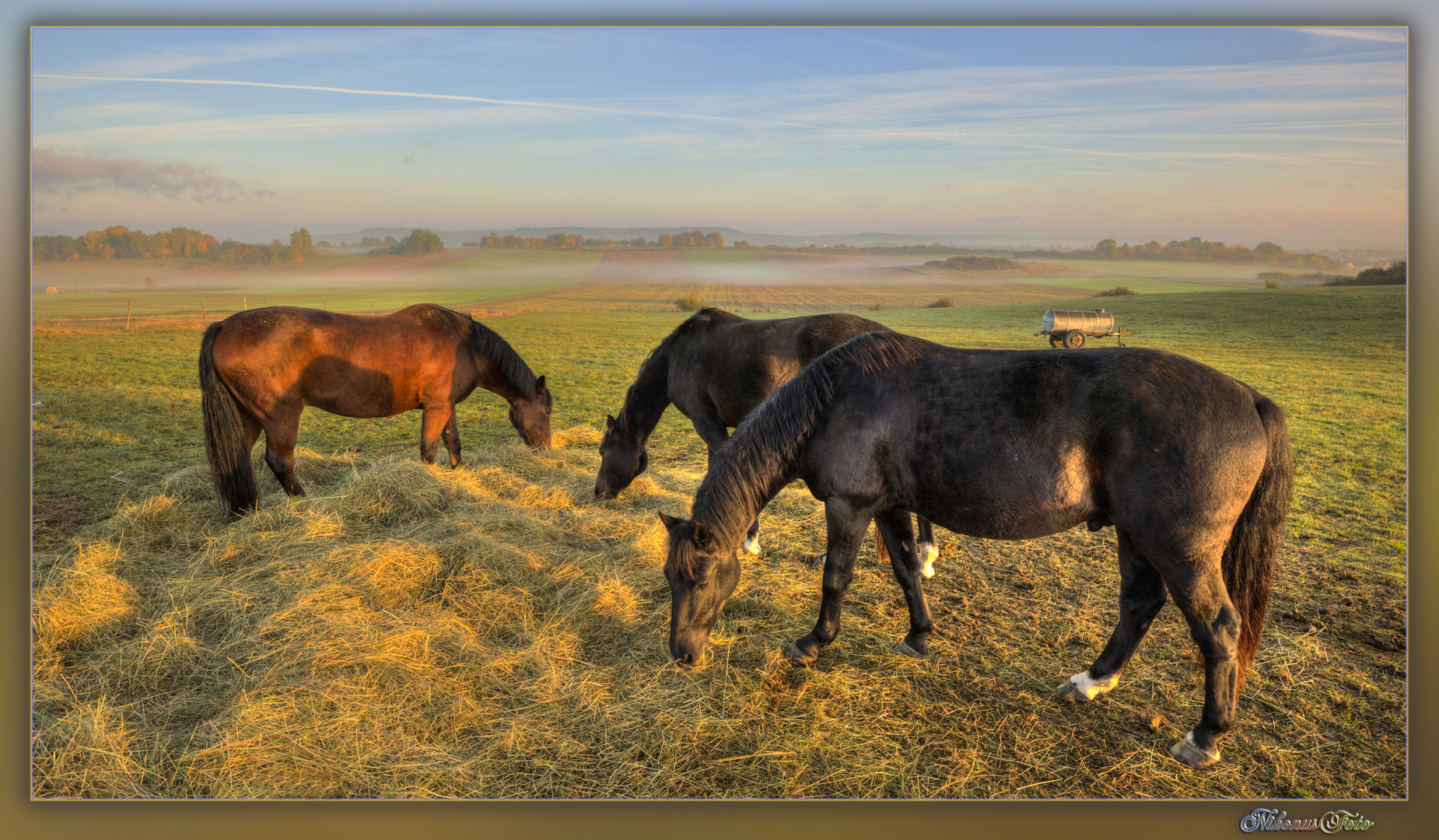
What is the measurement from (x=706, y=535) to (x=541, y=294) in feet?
70.1

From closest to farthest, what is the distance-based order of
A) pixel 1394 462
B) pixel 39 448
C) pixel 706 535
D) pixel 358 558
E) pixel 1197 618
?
1. pixel 1197 618
2. pixel 706 535
3. pixel 358 558
4. pixel 1394 462
5. pixel 39 448

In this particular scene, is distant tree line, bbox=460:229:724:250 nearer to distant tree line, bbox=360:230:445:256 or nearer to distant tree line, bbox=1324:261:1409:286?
distant tree line, bbox=360:230:445:256

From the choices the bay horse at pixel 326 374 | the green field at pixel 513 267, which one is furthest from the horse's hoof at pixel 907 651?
the green field at pixel 513 267

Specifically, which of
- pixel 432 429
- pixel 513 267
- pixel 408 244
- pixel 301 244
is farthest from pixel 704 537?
pixel 513 267

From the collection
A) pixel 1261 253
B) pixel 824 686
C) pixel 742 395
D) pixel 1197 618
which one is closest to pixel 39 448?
pixel 742 395

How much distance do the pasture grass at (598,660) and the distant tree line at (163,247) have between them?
723mm

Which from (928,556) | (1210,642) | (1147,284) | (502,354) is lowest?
(928,556)

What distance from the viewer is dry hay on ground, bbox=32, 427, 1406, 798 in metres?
3.14

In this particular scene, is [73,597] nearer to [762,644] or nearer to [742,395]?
[762,644]

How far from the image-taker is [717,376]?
20.3ft

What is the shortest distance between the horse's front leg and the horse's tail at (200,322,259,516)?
5.12 meters

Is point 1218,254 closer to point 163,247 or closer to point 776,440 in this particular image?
point 776,440

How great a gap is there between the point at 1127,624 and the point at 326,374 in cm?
701

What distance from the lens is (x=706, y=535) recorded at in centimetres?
358
